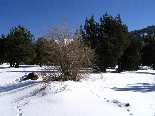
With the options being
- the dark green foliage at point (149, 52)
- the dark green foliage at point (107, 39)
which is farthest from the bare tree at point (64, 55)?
the dark green foliage at point (149, 52)

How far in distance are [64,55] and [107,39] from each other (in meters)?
10.4

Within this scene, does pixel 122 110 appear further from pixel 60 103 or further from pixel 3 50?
pixel 3 50

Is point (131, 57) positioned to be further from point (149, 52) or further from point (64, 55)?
point (64, 55)

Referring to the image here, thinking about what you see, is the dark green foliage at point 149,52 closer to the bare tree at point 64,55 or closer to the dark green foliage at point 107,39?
the dark green foliage at point 107,39

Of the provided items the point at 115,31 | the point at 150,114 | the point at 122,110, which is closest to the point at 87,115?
the point at 122,110

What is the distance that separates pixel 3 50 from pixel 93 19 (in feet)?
68.5

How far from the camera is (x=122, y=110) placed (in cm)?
418

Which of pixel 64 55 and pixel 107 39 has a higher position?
pixel 107 39

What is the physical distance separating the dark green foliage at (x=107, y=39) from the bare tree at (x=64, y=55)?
29.0 feet

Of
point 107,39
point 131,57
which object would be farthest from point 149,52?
point 107,39

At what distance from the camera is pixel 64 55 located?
714 centimetres

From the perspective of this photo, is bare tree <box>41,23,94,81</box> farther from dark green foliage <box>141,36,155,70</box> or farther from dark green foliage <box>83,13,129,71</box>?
dark green foliage <box>141,36,155,70</box>

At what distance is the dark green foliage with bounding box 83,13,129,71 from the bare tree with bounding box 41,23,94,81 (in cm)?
883

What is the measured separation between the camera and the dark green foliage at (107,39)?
16562 mm
